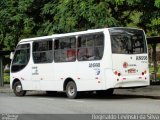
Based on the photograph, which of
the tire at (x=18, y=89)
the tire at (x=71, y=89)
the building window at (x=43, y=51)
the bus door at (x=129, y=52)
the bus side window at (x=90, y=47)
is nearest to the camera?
the bus door at (x=129, y=52)

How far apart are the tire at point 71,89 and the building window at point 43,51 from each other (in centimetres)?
172

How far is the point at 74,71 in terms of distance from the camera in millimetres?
21438

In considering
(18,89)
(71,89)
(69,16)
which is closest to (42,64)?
(71,89)

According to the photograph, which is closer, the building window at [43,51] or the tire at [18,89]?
the building window at [43,51]

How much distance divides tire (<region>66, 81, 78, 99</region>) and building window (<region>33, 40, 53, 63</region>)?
1721mm

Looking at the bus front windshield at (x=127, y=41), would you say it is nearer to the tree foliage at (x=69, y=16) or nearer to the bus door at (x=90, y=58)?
the bus door at (x=90, y=58)

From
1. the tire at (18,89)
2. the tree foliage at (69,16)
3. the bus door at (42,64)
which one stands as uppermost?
the tree foliage at (69,16)

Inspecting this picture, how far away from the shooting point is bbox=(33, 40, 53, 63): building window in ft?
75.3

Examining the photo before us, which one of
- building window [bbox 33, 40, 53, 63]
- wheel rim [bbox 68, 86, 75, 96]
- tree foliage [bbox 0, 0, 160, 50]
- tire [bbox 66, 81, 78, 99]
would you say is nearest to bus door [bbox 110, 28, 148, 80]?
tree foliage [bbox 0, 0, 160, 50]

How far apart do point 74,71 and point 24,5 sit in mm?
8159

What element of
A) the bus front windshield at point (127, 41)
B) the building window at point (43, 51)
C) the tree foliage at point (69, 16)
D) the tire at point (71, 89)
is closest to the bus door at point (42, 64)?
the building window at point (43, 51)

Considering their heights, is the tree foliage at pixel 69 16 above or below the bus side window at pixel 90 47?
above

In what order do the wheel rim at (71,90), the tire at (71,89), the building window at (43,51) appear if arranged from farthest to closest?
the building window at (43,51), the wheel rim at (71,90), the tire at (71,89)

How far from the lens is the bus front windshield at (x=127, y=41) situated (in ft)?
65.7
